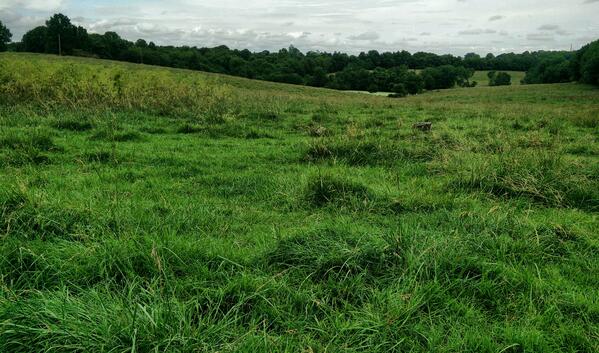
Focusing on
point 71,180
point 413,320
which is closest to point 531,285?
point 413,320

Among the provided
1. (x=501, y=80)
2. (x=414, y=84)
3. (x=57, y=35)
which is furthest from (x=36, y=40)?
(x=501, y=80)

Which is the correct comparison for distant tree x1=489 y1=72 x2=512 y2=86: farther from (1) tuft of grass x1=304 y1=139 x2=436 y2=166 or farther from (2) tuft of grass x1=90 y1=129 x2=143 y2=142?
(2) tuft of grass x1=90 y1=129 x2=143 y2=142

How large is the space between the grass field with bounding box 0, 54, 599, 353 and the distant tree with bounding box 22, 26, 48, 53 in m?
83.6

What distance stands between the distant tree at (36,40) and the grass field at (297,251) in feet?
274

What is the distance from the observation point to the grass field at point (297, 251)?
302 centimetres

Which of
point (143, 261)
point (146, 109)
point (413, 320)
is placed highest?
point (146, 109)

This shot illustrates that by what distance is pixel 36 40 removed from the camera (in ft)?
256

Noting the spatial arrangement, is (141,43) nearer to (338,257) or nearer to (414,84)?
(414,84)

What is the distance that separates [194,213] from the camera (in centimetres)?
548

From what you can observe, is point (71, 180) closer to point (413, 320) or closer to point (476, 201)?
point (413, 320)

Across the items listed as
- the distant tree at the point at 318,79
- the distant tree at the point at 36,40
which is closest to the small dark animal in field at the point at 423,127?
the distant tree at the point at 318,79

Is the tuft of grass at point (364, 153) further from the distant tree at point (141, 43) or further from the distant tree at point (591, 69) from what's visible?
the distant tree at point (141, 43)

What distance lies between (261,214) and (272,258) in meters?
1.54

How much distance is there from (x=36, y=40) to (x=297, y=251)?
92936 millimetres
